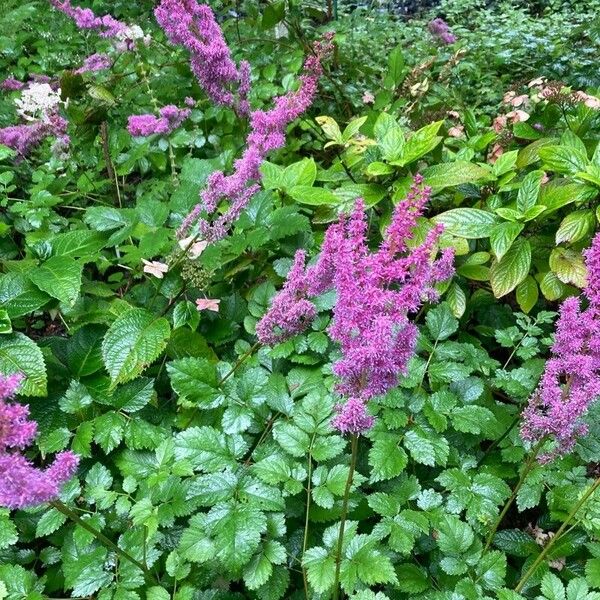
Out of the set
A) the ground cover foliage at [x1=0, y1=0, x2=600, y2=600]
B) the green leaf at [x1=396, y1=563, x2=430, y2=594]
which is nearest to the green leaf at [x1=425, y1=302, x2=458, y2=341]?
the ground cover foliage at [x1=0, y1=0, x2=600, y2=600]

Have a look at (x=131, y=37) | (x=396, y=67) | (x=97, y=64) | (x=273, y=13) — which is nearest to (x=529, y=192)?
(x=396, y=67)

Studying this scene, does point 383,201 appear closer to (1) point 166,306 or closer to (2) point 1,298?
(1) point 166,306

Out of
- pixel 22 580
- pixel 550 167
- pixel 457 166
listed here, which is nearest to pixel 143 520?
pixel 22 580

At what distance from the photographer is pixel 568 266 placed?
210 cm

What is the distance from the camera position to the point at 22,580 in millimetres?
1548

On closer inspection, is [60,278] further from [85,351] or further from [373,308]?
[373,308]

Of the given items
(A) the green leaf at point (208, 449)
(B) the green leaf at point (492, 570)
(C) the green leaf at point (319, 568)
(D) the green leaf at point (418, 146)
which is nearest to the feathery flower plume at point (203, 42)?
(D) the green leaf at point (418, 146)

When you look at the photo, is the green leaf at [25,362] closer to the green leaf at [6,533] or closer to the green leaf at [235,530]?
the green leaf at [6,533]

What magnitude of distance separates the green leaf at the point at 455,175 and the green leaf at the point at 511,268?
1.02 ft

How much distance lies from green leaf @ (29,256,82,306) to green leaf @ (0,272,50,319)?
0.16 ft

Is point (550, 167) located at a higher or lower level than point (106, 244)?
higher

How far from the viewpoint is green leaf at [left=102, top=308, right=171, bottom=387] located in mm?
1868

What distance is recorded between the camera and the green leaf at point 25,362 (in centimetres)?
182

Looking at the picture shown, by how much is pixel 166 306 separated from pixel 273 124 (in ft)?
2.59
